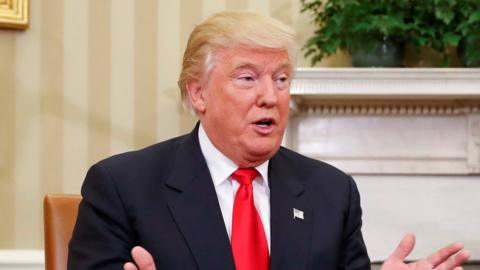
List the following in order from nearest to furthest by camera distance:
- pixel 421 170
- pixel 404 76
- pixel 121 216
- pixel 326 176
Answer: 1. pixel 121 216
2. pixel 326 176
3. pixel 404 76
4. pixel 421 170

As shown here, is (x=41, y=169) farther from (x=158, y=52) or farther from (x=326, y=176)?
(x=326, y=176)

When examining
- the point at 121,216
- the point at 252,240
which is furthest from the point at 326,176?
the point at 121,216

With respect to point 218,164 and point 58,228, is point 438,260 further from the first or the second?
point 58,228

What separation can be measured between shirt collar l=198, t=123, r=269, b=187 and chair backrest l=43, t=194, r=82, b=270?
429 mm

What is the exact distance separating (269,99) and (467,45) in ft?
4.70

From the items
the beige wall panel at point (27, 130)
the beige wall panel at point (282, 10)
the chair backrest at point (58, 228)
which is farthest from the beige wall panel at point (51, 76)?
the chair backrest at point (58, 228)

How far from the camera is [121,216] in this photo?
2.00m

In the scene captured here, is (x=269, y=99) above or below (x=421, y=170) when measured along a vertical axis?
above

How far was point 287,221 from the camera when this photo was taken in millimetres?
2090

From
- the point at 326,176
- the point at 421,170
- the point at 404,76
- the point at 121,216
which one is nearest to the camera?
the point at 121,216

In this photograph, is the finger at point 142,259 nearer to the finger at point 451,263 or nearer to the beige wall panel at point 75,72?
the finger at point 451,263

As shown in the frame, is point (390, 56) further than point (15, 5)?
No

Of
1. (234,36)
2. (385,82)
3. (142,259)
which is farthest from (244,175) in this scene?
(385,82)

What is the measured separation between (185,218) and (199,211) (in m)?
0.04
